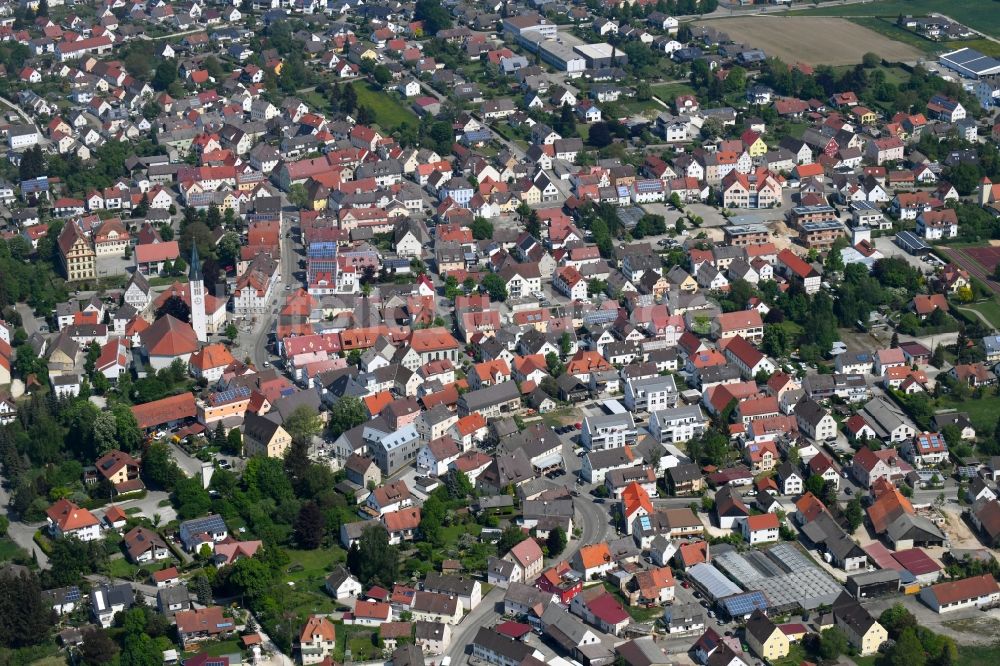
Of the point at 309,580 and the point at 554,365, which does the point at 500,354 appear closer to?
the point at 554,365

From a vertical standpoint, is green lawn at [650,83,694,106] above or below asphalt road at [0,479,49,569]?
below

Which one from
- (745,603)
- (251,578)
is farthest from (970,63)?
(251,578)

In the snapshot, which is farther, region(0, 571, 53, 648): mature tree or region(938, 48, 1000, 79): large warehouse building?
region(938, 48, 1000, 79): large warehouse building

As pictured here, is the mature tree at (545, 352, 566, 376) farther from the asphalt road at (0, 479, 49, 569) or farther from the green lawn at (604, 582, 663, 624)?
the asphalt road at (0, 479, 49, 569)

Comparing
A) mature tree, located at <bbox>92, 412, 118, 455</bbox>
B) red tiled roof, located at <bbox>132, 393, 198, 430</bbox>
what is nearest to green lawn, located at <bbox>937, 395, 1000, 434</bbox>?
red tiled roof, located at <bbox>132, 393, 198, 430</bbox>

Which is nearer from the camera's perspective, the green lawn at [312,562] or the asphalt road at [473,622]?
the asphalt road at [473,622]

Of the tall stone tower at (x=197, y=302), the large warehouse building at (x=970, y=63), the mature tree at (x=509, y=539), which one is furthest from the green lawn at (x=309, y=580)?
the large warehouse building at (x=970, y=63)

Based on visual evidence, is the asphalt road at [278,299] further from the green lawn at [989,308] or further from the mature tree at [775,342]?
the green lawn at [989,308]
